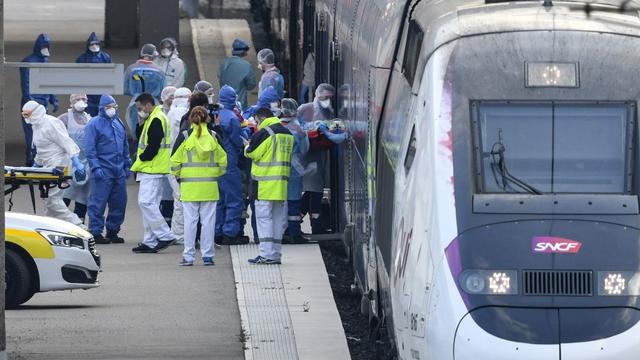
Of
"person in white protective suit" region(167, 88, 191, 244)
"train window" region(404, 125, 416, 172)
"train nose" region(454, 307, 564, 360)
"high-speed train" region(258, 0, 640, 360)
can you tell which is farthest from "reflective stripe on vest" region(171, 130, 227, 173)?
"train nose" region(454, 307, 564, 360)

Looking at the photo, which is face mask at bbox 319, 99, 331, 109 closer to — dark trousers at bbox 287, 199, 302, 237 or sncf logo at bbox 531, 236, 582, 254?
dark trousers at bbox 287, 199, 302, 237

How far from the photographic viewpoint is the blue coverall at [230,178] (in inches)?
742

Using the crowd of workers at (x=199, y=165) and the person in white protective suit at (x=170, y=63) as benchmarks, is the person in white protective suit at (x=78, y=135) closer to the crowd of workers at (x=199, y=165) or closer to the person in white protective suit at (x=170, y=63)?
the crowd of workers at (x=199, y=165)

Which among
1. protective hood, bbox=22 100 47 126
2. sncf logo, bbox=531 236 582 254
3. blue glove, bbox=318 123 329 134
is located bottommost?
sncf logo, bbox=531 236 582 254

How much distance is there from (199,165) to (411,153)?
22.7 feet

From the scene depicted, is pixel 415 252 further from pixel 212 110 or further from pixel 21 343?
pixel 212 110

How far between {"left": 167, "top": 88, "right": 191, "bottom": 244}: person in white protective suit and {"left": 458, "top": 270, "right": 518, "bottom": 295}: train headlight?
32.1 feet

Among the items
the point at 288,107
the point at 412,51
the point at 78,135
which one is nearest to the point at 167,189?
the point at 78,135

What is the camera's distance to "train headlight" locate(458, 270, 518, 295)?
32.4 ft

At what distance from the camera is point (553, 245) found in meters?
10.0

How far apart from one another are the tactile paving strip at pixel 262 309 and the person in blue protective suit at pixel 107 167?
161 cm

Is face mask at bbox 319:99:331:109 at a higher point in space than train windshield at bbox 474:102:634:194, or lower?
higher

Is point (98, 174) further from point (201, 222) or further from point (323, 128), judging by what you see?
point (323, 128)

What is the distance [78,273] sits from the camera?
15.5 metres
